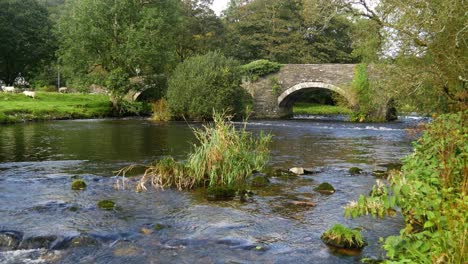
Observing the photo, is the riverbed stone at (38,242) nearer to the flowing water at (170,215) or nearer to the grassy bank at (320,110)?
the flowing water at (170,215)

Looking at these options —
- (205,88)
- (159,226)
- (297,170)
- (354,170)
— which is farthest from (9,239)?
(205,88)

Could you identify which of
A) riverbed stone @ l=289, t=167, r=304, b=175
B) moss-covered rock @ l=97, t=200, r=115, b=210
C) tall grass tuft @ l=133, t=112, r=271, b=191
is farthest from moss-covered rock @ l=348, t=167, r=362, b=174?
moss-covered rock @ l=97, t=200, r=115, b=210

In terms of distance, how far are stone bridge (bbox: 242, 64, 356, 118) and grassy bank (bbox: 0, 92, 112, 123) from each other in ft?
39.1

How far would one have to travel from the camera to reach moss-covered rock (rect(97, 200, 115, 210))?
900 cm

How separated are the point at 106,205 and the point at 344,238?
461 centimetres

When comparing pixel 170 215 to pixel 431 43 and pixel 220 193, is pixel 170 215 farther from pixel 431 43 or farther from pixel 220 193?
pixel 431 43

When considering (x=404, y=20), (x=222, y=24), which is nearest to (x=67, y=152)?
(x=404, y=20)

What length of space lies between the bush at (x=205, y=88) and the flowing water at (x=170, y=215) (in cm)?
1363

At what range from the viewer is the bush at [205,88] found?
29781 millimetres

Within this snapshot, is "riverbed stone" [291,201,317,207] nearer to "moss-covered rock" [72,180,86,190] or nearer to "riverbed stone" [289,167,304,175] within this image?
"riverbed stone" [289,167,304,175]

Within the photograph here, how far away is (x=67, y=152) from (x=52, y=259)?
1050 cm

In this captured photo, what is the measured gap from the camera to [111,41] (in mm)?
34812

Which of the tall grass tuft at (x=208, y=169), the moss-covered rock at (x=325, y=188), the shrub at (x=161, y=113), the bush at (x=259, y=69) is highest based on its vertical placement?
the bush at (x=259, y=69)

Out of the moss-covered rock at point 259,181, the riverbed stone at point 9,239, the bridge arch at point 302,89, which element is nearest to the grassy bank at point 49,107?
the bridge arch at point 302,89
